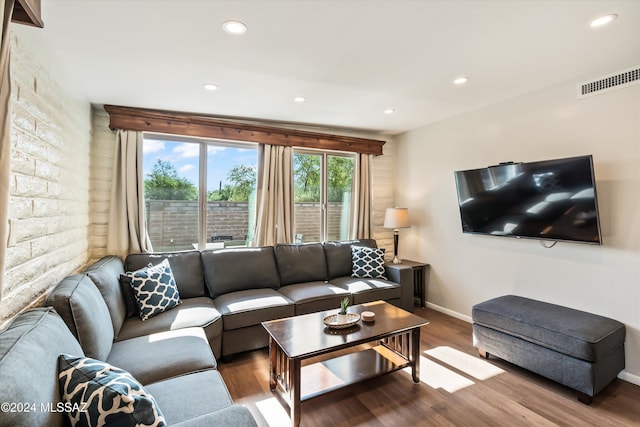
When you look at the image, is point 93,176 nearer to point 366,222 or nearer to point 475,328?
point 366,222

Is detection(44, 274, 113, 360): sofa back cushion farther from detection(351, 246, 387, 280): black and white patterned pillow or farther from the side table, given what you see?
Result: the side table

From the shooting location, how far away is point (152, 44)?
1.99m

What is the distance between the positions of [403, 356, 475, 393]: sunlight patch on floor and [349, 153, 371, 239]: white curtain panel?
6.78 feet

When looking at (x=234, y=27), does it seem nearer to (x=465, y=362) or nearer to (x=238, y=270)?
(x=238, y=270)

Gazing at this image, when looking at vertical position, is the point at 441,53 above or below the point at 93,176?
above

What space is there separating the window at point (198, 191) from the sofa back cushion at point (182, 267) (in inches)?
14.2

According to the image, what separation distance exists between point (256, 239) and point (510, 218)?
9.27ft

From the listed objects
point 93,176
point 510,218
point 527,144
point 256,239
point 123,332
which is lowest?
point 123,332

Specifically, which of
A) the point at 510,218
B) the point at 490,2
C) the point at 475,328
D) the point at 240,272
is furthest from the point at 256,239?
the point at 490,2

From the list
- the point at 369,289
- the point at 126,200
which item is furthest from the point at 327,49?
the point at 126,200

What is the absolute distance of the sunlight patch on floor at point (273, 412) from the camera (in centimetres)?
190

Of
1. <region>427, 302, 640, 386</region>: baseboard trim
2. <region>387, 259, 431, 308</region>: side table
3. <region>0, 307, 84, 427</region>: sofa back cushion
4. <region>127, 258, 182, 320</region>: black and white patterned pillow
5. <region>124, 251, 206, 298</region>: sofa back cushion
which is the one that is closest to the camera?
<region>0, 307, 84, 427</region>: sofa back cushion

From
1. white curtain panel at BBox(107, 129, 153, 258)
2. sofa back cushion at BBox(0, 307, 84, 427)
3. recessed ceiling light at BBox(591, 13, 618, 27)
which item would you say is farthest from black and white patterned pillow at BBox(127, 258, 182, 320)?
recessed ceiling light at BBox(591, 13, 618, 27)

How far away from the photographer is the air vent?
7.45ft
